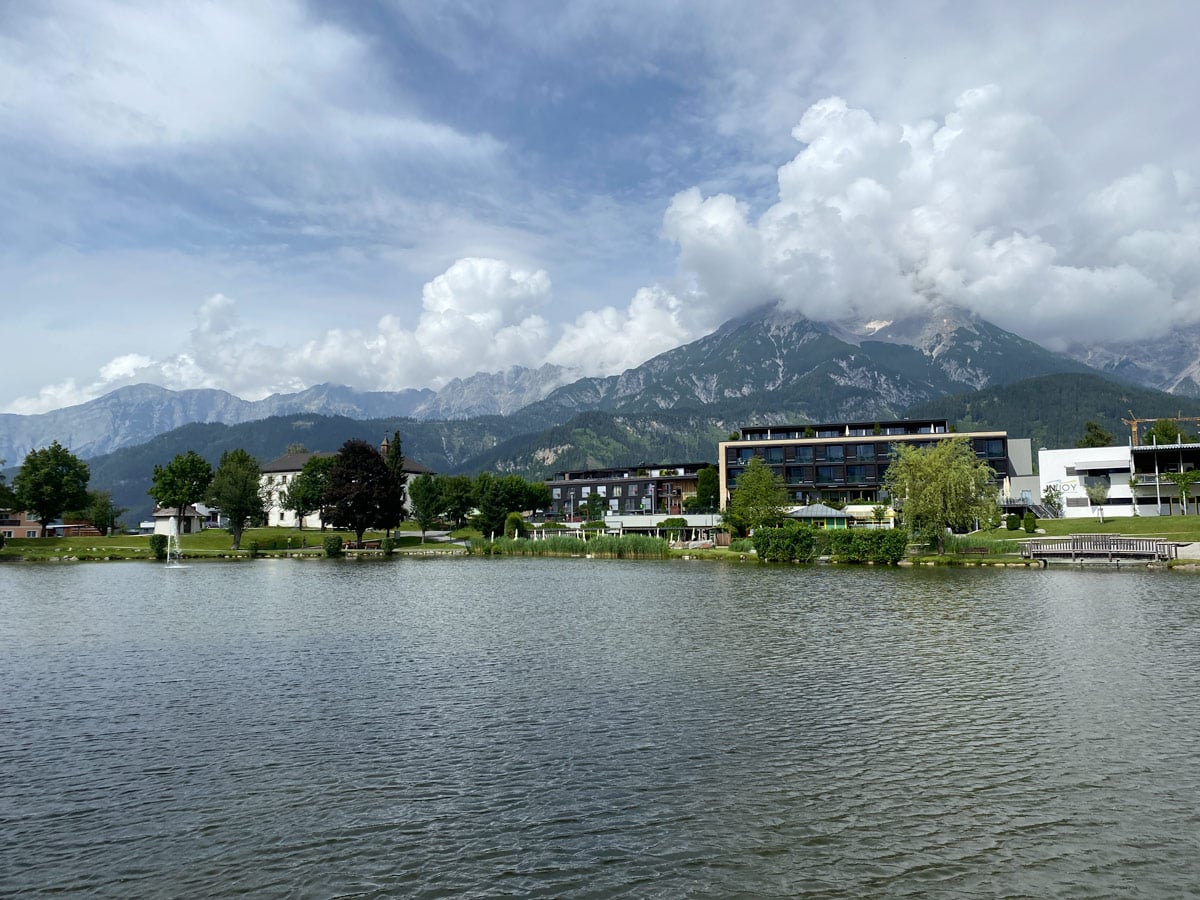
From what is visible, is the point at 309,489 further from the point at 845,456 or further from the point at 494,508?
the point at 845,456

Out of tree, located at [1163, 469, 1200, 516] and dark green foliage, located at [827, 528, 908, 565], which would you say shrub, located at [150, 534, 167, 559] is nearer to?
dark green foliage, located at [827, 528, 908, 565]

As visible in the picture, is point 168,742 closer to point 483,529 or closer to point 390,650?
point 390,650

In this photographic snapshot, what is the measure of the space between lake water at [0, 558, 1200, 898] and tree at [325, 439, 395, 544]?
274 ft

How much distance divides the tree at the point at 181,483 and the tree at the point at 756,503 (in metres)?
88.1

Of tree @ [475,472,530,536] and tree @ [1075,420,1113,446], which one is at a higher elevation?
tree @ [1075,420,1113,446]

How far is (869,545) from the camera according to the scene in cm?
7988

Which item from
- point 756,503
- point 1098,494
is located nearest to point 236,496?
point 756,503

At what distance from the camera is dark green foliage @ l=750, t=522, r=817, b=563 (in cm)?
8688

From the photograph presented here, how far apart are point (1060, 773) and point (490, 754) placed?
12.5 m

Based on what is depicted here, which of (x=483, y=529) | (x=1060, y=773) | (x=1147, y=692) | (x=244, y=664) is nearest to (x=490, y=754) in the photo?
(x=1060, y=773)

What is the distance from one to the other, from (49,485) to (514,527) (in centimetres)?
7420

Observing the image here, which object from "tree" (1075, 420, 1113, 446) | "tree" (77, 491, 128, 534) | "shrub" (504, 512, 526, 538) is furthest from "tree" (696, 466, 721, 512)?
"tree" (77, 491, 128, 534)

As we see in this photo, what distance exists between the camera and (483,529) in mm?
139125

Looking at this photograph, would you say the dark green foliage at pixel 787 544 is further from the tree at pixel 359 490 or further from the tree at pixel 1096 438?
the tree at pixel 1096 438
